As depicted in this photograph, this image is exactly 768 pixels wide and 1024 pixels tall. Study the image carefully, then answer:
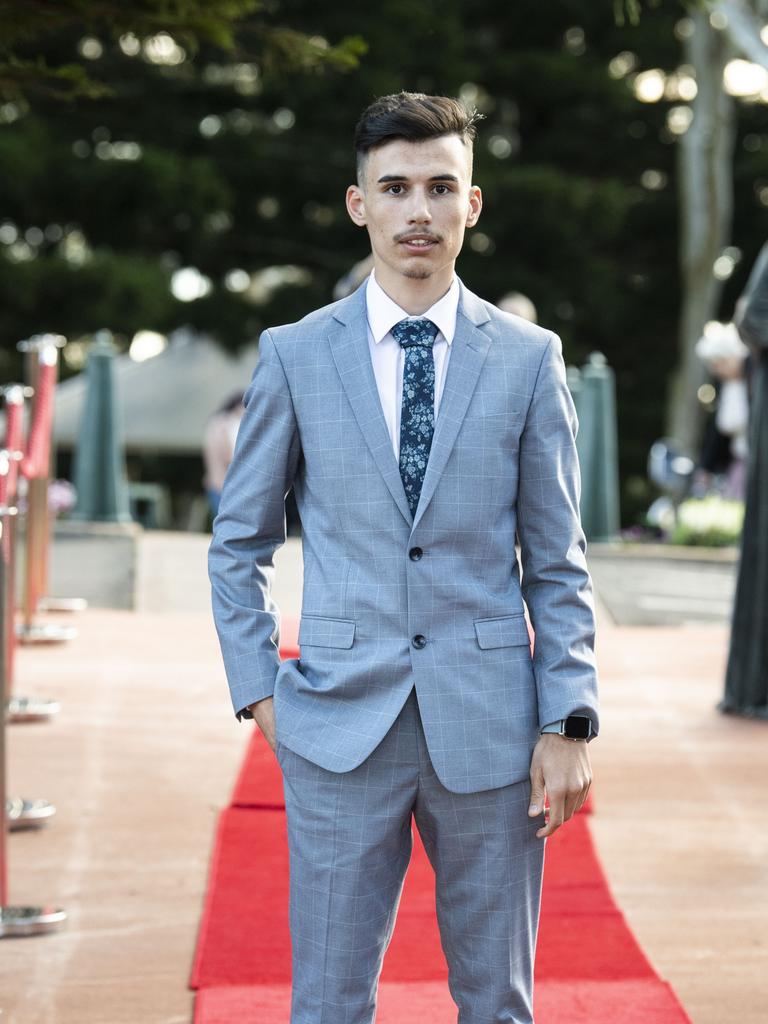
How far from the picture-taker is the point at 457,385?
8.75ft

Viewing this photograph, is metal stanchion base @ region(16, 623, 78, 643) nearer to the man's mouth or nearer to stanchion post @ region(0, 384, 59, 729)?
stanchion post @ region(0, 384, 59, 729)

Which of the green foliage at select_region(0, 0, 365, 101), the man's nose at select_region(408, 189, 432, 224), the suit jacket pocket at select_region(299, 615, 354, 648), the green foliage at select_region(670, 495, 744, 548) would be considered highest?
the green foliage at select_region(0, 0, 365, 101)

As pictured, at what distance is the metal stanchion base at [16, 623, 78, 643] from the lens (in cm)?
771

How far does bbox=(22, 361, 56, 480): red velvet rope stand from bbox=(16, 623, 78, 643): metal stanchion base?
0.98 meters

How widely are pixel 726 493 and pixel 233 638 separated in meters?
10.4

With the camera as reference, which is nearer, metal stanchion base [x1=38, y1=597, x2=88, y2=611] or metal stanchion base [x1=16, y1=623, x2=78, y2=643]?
metal stanchion base [x1=16, y1=623, x2=78, y2=643]

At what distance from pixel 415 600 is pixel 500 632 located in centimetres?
16

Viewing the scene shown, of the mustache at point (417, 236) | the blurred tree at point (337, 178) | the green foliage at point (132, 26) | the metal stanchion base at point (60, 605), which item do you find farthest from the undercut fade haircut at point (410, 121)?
the blurred tree at point (337, 178)

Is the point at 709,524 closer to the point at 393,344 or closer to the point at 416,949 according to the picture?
the point at 416,949

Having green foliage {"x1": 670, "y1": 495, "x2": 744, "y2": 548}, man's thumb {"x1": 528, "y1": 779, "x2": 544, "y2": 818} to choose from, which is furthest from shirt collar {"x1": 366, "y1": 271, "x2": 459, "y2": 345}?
green foliage {"x1": 670, "y1": 495, "x2": 744, "y2": 548}

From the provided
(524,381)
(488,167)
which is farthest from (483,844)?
(488,167)

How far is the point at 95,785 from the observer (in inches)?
218

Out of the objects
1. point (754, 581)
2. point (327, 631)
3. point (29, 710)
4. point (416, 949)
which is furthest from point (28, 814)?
point (754, 581)

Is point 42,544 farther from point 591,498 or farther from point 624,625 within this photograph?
point 591,498
